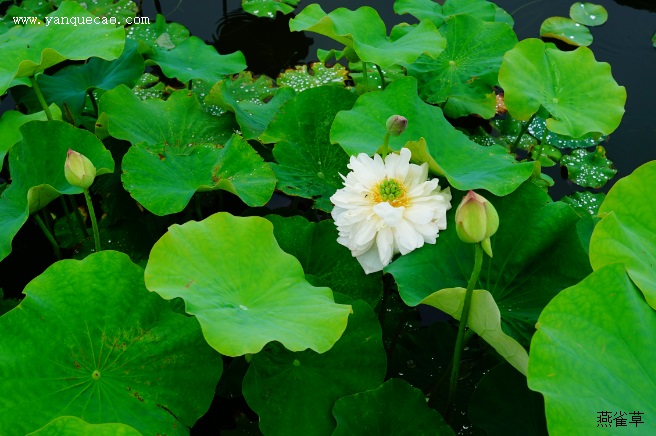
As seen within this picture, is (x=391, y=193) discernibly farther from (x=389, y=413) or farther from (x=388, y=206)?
(x=389, y=413)

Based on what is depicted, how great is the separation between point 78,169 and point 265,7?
77.8 inches

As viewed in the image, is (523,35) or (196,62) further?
(523,35)

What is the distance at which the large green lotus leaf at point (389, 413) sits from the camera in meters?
1.32

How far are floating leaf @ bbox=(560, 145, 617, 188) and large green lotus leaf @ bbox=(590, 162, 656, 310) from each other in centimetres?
125

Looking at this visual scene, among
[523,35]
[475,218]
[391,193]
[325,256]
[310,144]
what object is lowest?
[523,35]

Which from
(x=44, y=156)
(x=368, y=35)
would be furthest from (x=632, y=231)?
(x=44, y=156)

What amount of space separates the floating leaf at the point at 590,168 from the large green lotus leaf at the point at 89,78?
5.65 feet

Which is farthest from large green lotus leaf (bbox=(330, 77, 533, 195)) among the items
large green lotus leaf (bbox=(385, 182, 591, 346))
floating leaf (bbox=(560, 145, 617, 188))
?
floating leaf (bbox=(560, 145, 617, 188))

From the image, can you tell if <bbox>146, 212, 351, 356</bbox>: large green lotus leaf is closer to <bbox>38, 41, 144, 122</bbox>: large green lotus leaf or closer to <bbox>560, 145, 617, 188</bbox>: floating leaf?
<bbox>38, 41, 144, 122</bbox>: large green lotus leaf

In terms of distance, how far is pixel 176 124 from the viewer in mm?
1926

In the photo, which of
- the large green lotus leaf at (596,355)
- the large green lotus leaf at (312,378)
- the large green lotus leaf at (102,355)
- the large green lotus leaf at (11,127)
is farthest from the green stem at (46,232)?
the large green lotus leaf at (596,355)

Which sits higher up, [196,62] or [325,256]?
[196,62]

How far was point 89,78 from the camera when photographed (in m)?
2.15

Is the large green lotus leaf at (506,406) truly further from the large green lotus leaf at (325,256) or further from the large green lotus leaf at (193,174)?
the large green lotus leaf at (193,174)
